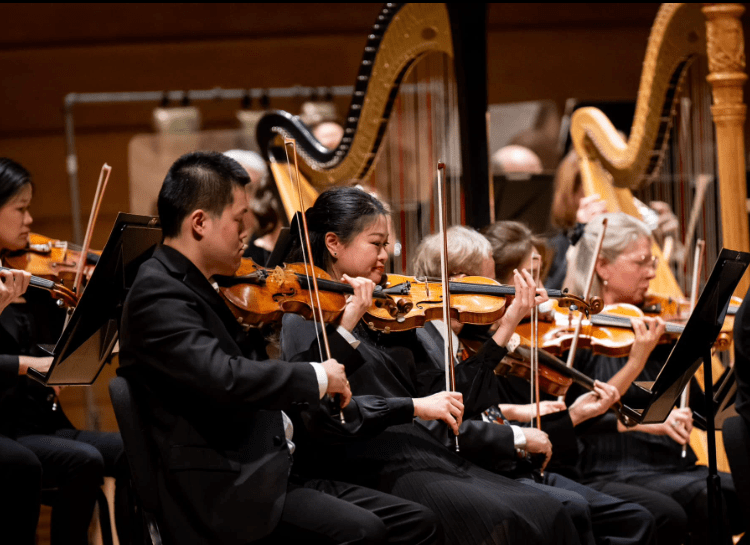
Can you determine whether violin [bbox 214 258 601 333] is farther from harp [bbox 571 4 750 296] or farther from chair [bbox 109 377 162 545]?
harp [bbox 571 4 750 296]

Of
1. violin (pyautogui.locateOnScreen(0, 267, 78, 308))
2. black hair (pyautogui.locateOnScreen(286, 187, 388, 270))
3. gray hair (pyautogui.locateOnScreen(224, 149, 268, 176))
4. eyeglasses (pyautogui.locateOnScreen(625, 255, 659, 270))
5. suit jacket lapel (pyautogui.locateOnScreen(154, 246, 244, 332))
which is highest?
gray hair (pyautogui.locateOnScreen(224, 149, 268, 176))

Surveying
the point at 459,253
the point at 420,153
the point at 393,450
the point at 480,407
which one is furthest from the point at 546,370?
the point at 420,153

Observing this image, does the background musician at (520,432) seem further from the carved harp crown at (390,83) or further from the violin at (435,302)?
the carved harp crown at (390,83)

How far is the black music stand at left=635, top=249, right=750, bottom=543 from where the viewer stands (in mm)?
2008

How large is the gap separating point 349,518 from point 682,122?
2293 millimetres

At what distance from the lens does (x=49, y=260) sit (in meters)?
2.61

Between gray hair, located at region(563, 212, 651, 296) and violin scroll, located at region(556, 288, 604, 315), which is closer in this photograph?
violin scroll, located at region(556, 288, 604, 315)

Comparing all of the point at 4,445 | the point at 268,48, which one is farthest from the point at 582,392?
the point at 268,48

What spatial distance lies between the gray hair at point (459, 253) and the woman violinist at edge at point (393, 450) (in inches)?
9.3

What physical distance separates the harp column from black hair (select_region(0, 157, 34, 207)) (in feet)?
6.79

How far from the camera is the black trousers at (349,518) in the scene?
177 cm

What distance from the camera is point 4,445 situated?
7.48 ft

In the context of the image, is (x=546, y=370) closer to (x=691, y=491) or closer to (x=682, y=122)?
(x=691, y=491)

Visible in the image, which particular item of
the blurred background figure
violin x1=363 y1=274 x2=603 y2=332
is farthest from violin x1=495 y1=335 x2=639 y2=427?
the blurred background figure
